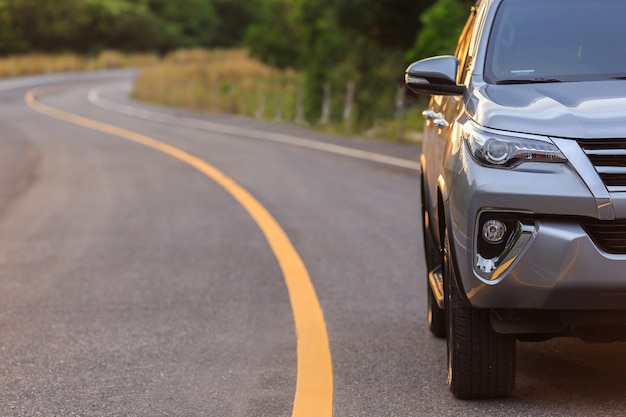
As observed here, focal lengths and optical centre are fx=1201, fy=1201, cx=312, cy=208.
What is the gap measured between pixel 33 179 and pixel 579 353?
12.3m

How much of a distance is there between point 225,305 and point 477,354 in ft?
9.20

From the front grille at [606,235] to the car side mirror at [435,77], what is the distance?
1144 mm

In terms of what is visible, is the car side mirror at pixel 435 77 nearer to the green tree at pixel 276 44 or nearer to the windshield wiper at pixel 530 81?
the windshield wiper at pixel 530 81

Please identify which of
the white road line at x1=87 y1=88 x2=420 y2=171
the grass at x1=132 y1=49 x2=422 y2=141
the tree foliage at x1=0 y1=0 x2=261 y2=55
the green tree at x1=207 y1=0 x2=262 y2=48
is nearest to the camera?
the white road line at x1=87 y1=88 x2=420 y2=171

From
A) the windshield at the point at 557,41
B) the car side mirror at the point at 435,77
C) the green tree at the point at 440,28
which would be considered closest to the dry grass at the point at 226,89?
the green tree at the point at 440,28

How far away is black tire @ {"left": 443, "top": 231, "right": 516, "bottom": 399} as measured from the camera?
465 centimetres

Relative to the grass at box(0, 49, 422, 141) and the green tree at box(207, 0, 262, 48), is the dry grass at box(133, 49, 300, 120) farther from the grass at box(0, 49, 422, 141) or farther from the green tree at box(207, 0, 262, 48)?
the green tree at box(207, 0, 262, 48)

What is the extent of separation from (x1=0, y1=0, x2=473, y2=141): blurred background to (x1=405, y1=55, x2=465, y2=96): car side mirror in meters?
18.2

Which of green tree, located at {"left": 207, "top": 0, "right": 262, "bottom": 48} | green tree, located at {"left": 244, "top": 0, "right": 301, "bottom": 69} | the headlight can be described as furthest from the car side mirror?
green tree, located at {"left": 207, "top": 0, "right": 262, "bottom": 48}

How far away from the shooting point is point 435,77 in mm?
5156

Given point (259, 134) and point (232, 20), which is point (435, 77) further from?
point (232, 20)

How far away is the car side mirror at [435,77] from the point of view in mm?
5141

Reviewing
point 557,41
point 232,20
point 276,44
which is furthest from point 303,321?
point 232,20

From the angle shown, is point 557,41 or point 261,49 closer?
point 557,41
